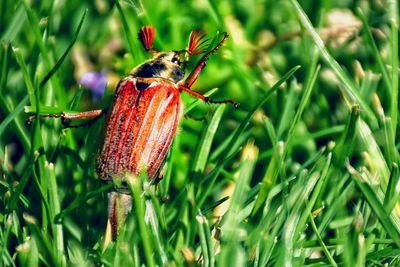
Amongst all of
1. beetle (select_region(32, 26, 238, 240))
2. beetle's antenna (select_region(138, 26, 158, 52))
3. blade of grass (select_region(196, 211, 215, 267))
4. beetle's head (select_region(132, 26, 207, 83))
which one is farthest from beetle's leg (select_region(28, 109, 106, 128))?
blade of grass (select_region(196, 211, 215, 267))

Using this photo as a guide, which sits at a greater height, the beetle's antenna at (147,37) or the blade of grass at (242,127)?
the beetle's antenna at (147,37)

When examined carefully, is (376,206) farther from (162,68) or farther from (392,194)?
(162,68)

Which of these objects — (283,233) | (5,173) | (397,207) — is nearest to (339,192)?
(397,207)

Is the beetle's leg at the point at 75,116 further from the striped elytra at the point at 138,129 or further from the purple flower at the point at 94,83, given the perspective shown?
the purple flower at the point at 94,83

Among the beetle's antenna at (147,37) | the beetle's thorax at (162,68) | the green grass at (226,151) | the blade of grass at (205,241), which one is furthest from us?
the beetle's antenna at (147,37)

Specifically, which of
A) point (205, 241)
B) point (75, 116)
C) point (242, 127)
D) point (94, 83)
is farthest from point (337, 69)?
point (94, 83)

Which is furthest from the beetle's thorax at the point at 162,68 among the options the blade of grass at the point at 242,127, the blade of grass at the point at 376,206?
Result: the blade of grass at the point at 376,206
